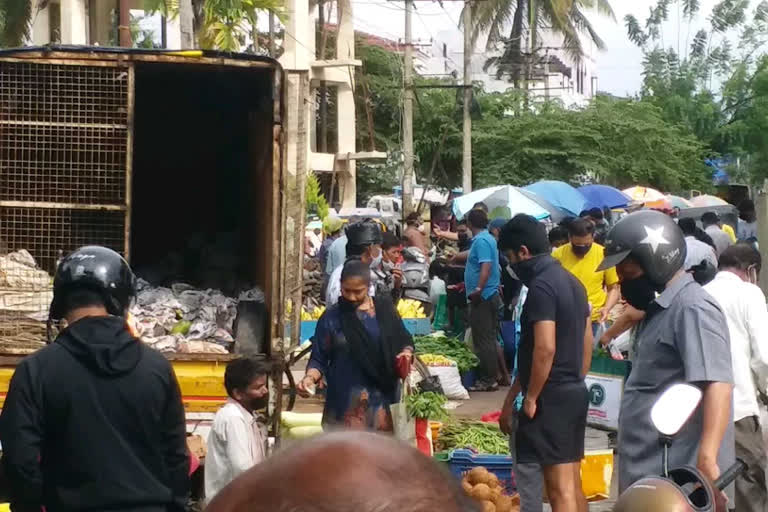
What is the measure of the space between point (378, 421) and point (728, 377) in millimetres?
2838

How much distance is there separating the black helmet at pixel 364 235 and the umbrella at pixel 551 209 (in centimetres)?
1242

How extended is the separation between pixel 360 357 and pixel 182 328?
75.7 inches

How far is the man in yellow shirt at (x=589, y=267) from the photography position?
11305 mm

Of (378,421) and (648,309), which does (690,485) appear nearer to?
(648,309)

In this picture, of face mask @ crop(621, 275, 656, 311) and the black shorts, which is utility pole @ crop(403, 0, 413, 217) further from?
face mask @ crop(621, 275, 656, 311)

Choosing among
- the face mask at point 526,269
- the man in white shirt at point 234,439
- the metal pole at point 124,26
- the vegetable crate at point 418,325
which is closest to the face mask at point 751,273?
the face mask at point 526,269

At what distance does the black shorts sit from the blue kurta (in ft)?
3.09

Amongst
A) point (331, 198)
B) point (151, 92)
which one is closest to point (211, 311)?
point (151, 92)

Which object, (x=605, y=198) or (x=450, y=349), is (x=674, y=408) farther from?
(x=605, y=198)

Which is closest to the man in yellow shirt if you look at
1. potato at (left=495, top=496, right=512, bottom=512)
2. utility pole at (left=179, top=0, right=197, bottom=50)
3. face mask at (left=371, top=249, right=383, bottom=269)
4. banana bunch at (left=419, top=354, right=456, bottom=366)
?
face mask at (left=371, top=249, right=383, bottom=269)

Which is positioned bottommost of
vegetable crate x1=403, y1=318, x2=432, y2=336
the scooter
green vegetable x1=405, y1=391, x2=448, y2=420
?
vegetable crate x1=403, y1=318, x2=432, y2=336

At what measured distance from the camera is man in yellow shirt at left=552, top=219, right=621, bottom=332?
37.1ft

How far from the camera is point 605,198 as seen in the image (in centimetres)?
2683

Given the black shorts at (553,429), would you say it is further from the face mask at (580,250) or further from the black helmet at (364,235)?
the face mask at (580,250)
